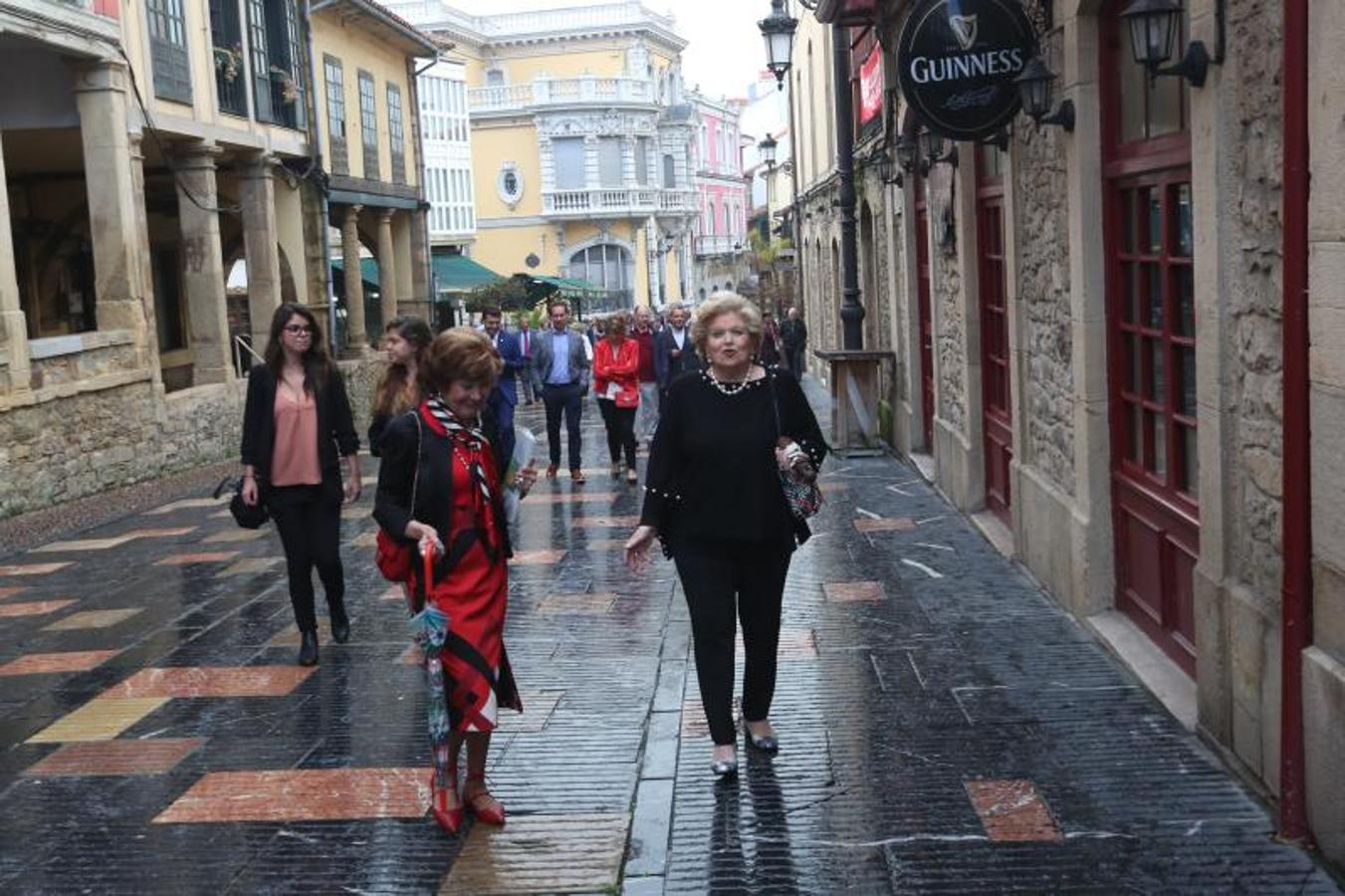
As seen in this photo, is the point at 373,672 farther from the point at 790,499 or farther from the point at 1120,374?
the point at 1120,374

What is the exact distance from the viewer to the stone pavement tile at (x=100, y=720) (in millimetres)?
6695

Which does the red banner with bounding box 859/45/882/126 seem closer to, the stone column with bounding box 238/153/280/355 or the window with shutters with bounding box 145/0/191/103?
the window with shutters with bounding box 145/0/191/103

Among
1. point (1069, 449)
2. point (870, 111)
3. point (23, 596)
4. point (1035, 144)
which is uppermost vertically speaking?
→ point (870, 111)

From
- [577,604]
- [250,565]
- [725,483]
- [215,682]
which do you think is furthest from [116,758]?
[250,565]

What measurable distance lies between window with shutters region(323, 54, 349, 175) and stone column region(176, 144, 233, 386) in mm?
5576

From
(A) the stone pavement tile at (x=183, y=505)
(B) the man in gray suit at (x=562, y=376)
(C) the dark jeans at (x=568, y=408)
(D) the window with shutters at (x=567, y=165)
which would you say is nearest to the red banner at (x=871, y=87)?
(B) the man in gray suit at (x=562, y=376)

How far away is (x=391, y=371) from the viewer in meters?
7.54

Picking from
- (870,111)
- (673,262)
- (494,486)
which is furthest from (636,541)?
(673,262)

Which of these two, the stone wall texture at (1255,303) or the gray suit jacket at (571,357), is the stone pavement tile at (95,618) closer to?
the gray suit jacket at (571,357)

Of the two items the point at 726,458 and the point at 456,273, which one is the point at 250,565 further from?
the point at 456,273

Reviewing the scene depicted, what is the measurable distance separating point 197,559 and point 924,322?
23.2ft

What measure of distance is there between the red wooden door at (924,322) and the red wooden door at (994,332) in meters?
3.08

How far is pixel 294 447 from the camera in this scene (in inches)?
303

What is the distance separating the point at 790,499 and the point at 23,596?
6771mm
